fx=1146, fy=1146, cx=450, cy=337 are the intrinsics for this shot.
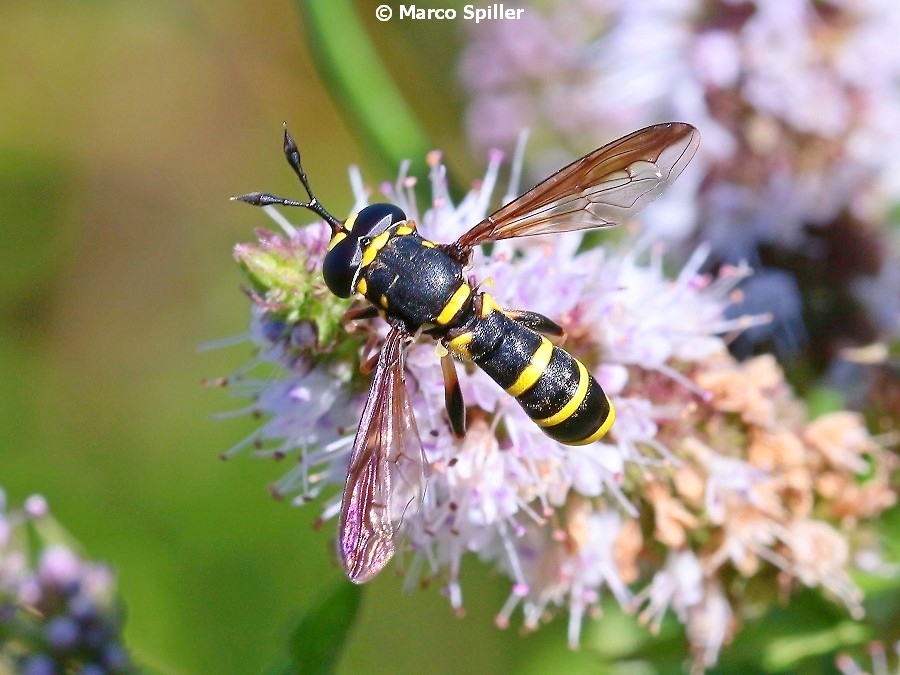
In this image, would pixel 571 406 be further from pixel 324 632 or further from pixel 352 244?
pixel 324 632

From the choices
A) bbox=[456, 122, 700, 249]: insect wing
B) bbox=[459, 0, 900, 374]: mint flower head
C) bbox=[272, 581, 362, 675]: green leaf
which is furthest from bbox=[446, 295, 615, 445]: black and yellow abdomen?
bbox=[459, 0, 900, 374]: mint flower head

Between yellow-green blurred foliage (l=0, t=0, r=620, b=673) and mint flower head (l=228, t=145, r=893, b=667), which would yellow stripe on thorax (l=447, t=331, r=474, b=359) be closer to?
mint flower head (l=228, t=145, r=893, b=667)

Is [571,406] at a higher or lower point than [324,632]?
higher

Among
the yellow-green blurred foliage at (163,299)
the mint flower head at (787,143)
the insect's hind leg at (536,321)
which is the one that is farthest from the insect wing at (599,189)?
the yellow-green blurred foliage at (163,299)

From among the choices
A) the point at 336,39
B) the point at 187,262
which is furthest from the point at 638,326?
the point at 187,262

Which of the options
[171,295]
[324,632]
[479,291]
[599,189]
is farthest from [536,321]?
[171,295]
